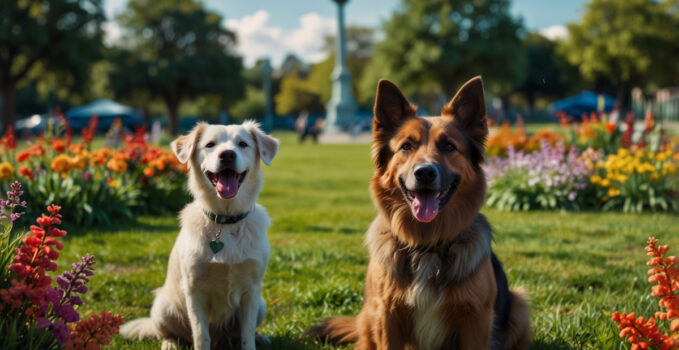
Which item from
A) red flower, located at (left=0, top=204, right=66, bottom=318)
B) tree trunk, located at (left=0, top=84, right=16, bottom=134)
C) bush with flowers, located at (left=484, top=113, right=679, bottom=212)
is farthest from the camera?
tree trunk, located at (left=0, top=84, right=16, bottom=134)

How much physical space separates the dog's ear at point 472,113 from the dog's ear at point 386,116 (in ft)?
0.87

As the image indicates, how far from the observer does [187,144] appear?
3838mm

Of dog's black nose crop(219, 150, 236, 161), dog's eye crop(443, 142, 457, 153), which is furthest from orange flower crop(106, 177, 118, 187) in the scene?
dog's eye crop(443, 142, 457, 153)

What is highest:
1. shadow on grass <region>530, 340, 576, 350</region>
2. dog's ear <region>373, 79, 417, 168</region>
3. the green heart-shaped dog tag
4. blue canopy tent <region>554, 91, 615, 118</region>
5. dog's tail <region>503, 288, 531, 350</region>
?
blue canopy tent <region>554, 91, 615, 118</region>

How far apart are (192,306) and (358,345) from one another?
1.15 metres

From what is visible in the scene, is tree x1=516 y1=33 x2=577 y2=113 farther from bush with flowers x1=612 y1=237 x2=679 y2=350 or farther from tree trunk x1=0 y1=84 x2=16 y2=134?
bush with flowers x1=612 y1=237 x2=679 y2=350

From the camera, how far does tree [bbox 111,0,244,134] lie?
4500 centimetres

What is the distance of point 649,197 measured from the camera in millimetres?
9133

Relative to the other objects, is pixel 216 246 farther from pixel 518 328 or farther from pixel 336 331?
Result: pixel 518 328

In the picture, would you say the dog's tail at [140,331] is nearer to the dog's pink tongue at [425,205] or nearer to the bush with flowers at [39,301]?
the bush with flowers at [39,301]

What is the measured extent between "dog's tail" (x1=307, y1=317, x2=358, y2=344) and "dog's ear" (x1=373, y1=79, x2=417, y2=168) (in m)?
1.31

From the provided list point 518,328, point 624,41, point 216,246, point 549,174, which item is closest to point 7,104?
point 549,174

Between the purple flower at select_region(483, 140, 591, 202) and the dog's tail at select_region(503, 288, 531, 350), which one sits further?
the purple flower at select_region(483, 140, 591, 202)

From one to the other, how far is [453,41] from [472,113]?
41507mm
